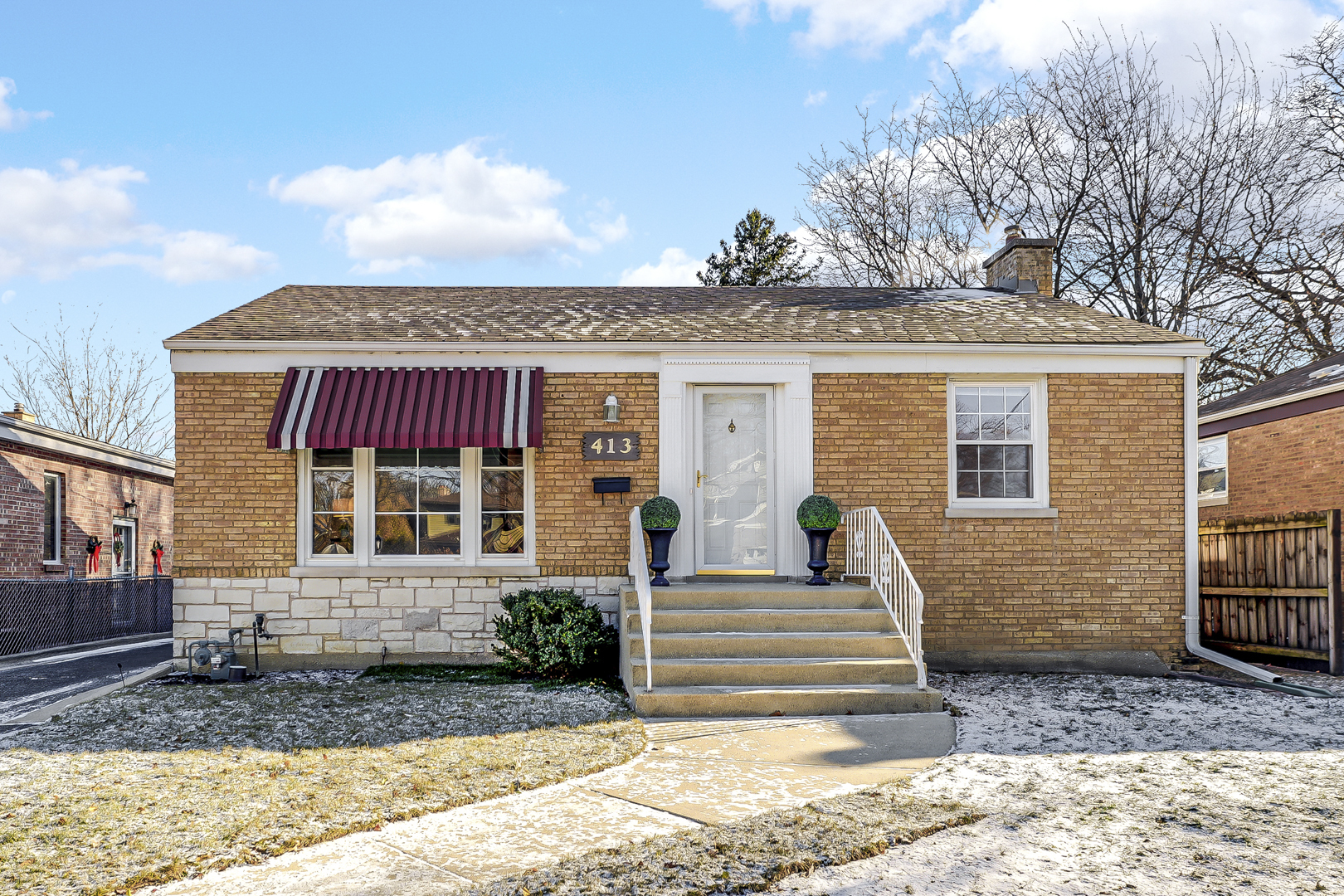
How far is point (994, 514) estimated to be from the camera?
10.2 metres

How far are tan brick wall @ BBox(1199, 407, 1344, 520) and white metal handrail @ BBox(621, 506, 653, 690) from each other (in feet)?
31.2

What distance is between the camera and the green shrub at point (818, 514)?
31.3 ft

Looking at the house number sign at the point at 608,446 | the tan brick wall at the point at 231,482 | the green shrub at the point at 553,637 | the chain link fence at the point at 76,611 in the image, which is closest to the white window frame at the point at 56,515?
the chain link fence at the point at 76,611

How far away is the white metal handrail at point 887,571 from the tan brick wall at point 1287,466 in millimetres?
7091

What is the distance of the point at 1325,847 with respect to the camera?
14.5 feet

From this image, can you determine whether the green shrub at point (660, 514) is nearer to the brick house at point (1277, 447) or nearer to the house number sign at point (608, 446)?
the house number sign at point (608, 446)

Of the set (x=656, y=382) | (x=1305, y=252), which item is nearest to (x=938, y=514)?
(x=656, y=382)

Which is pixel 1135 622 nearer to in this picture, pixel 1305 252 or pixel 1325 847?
pixel 1325 847

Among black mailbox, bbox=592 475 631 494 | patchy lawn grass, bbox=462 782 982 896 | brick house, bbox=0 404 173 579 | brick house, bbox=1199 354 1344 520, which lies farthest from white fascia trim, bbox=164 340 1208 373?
brick house, bbox=0 404 173 579

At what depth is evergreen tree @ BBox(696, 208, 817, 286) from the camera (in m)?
29.5

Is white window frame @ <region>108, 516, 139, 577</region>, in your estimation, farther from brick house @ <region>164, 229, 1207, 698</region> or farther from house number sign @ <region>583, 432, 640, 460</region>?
house number sign @ <region>583, 432, 640, 460</region>

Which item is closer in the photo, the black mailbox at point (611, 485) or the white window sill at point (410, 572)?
the white window sill at point (410, 572)

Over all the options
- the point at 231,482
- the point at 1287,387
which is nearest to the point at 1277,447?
the point at 1287,387

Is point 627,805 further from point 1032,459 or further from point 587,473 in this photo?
point 1032,459
